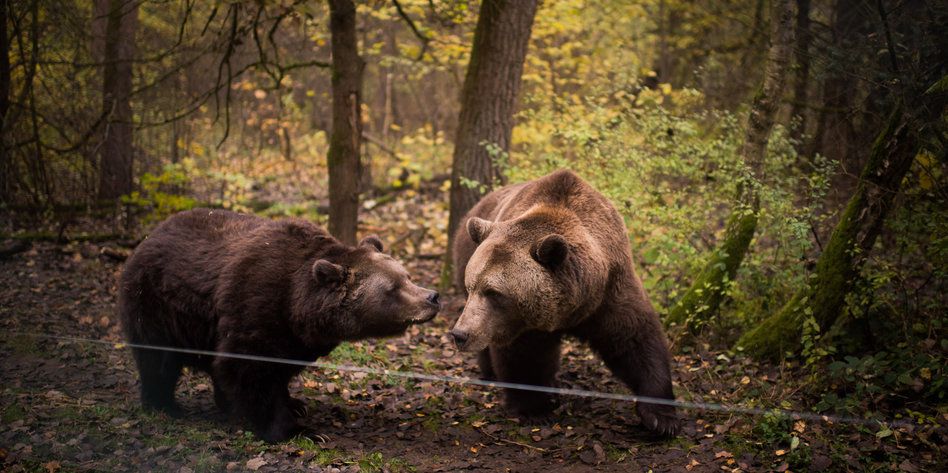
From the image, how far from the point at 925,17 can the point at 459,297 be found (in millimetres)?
6214

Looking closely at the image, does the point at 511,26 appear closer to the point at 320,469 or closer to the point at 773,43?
the point at 773,43

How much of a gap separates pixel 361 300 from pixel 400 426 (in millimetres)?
1210

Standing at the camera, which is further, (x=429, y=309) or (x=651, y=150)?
(x=651, y=150)

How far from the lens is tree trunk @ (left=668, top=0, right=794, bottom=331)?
290 inches

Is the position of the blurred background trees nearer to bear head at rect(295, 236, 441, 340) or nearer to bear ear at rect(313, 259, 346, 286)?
bear head at rect(295, 236, 441, 340)

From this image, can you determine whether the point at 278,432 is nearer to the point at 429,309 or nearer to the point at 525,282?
the point at 429,309

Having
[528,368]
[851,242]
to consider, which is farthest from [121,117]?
[851,242]

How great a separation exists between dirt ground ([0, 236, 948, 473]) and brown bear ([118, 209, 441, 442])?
37 centimetres

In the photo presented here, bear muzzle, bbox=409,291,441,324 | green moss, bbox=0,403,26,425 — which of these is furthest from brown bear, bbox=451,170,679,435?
green moss, bbox=0,403,26,425

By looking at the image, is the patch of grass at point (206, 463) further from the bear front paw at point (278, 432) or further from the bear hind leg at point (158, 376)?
the bear hind leg at point (158, 376)

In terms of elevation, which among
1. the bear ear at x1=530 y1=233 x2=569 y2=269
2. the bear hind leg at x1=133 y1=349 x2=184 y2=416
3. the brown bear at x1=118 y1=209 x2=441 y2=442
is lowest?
the bear hind leg at x1=133 y1=349 x2=184 y2=416

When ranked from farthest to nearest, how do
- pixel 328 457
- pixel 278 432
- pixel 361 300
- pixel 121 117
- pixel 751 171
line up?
pixel 121 117, pixel 751 171, pixel 361 300, pixel 278 432, pixel 328 457

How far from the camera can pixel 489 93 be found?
1000cm

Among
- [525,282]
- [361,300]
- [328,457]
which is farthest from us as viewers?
[361,300]
